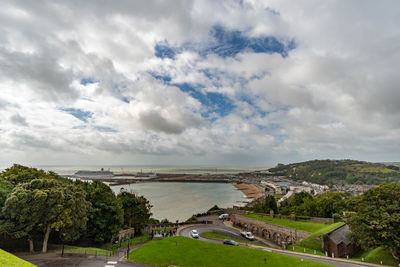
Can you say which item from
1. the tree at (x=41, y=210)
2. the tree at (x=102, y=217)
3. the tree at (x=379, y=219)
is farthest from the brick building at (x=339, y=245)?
the tree at (x=41, y=210)

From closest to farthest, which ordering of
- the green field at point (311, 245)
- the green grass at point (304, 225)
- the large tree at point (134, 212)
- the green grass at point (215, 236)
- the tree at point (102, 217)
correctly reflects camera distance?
the green field at point (311, 245)
the tree at point (102, 217)
the green grass at point (304, 225)
the green grass at point (215, 236)
the large tree at point (134, 212)

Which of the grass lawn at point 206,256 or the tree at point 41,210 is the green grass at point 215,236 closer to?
the grass lawn at point 206,256

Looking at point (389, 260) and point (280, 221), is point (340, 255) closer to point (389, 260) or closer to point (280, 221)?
point (389, 260)

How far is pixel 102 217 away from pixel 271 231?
94.7ft

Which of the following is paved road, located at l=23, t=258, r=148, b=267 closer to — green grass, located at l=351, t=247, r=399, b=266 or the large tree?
the large tree

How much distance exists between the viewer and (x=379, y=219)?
2234 cm

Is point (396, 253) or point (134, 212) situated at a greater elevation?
point (396, 253)

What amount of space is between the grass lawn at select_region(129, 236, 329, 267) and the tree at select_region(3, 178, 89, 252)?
9125 mm

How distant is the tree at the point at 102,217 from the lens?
101 ft

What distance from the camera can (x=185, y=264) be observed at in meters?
18.6

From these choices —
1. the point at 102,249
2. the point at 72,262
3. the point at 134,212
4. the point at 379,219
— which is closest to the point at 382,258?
the point at 379,219

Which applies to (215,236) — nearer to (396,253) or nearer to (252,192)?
(396,253)

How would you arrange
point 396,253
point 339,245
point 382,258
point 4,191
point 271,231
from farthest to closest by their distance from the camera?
point 271,231 → point 339,245 → point 4,191 → point 382,258 → point 396,253

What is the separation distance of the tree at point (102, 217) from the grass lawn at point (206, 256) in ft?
36.5
